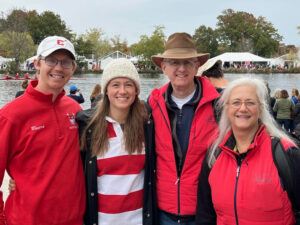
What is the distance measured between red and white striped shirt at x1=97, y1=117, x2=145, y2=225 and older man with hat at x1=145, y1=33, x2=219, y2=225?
19 cm

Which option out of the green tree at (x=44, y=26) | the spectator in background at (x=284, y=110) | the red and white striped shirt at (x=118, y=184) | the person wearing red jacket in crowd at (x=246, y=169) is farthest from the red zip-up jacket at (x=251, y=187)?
the green tree at (x=44, y=26)

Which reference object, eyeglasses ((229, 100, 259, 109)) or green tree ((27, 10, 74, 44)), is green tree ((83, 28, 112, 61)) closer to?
green tree ((27, 10, 74, 44))

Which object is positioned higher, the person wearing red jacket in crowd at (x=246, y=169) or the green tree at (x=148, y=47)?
the green tree at (x=148, y=47)

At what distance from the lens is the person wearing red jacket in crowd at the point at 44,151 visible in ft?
9.68

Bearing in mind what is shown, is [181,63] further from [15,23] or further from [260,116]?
[15,23]

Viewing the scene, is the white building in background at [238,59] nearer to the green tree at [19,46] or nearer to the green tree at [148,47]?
the green tree at [148,47]

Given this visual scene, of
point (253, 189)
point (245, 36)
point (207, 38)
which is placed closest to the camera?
point (253, 189)

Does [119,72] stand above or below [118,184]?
above

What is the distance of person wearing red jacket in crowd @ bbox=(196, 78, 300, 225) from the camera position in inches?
103

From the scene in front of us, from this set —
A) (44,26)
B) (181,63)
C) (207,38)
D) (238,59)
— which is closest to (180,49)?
(181,63)

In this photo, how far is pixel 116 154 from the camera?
321 centimetres

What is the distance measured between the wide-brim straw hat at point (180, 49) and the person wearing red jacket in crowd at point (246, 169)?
65 centimetres

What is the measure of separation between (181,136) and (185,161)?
0.20 meters

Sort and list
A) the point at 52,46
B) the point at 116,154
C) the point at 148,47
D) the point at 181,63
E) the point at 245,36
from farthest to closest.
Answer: the point at 245,36 < the point at 148,47 < the point at 181,63 < the point at 116,154 < the point at 52,46
